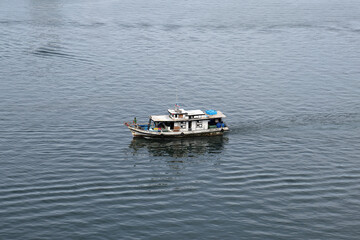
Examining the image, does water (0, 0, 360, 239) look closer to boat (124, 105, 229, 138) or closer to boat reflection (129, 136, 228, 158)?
boat reflection (129, 136, 228, 158)

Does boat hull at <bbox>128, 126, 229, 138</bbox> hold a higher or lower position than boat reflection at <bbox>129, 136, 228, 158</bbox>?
higher

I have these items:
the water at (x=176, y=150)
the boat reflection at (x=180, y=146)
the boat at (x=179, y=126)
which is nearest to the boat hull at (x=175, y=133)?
the boat at (x=179, y=126)

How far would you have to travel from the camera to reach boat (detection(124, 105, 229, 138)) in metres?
104

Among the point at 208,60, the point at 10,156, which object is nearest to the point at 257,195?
the point at 10,156

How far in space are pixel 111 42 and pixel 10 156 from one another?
11144cm

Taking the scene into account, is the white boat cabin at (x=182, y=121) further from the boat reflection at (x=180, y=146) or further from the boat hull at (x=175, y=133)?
the boat reflection at (x=180, y=146)

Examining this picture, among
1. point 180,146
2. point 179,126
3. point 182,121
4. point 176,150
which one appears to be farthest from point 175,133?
point 176,150

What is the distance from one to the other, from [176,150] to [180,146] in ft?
8.03

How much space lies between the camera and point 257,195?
79.2 metres

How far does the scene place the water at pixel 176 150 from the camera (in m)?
71.9

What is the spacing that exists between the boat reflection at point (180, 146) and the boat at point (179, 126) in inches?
45.7

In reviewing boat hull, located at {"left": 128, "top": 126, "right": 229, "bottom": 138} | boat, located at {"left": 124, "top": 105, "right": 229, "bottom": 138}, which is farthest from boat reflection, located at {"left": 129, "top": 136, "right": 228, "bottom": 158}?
boat, located at {"left": 124, "top": 105, "right": 229, "bottom": 138}

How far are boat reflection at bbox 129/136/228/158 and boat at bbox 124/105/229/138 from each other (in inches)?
45.7

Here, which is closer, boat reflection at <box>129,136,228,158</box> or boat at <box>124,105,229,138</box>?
boat reflection at <box>129,136,228,158</box>
